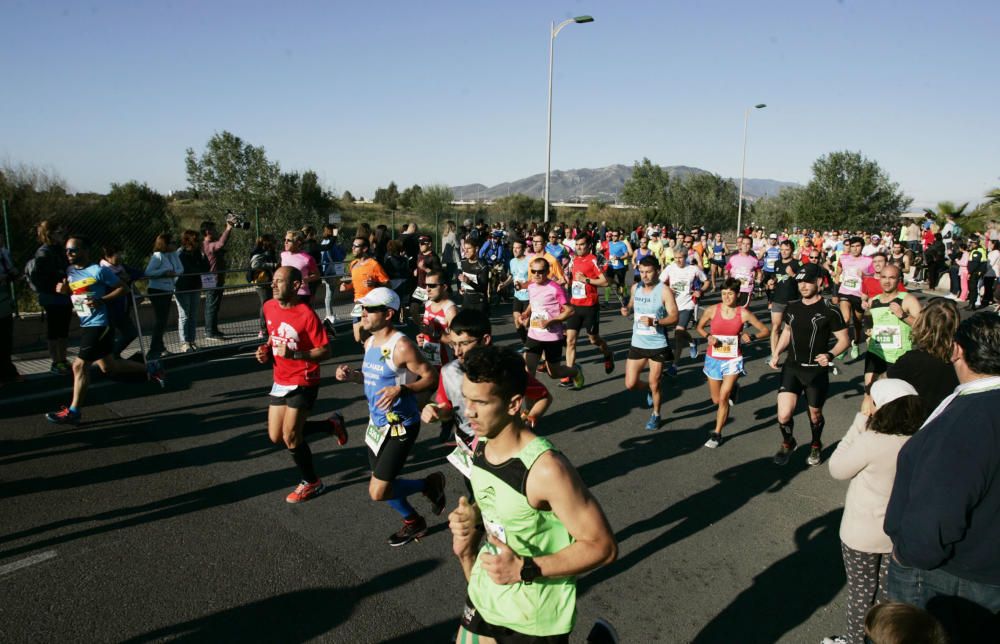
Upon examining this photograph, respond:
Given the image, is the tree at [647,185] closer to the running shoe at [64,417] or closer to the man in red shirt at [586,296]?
the man in red shirt at [586,296]

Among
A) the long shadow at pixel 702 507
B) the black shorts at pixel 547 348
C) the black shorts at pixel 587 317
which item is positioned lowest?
the long shadow at pixel 702 507

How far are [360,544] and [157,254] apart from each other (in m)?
6.72

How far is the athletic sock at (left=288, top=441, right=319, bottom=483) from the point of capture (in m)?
5.11

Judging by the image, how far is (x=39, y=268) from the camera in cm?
796

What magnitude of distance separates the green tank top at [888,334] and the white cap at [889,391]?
12.2 ft

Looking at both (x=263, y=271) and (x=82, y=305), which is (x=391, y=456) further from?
(x=263, y=271)

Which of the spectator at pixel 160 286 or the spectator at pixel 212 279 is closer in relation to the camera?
the spectator at pixel 160 286

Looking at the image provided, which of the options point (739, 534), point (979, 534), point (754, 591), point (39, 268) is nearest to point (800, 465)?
point (739, 534)

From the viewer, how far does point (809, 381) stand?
5992 mm

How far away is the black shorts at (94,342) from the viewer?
22.1 ft

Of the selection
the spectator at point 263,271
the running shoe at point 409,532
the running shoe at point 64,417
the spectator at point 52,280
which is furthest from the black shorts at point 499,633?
the spectator at point 263,271

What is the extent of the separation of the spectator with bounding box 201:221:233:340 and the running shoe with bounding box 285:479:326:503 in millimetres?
5617

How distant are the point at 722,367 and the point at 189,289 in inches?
313

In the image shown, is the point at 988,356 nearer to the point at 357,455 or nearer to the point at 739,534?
the point at 739,534
